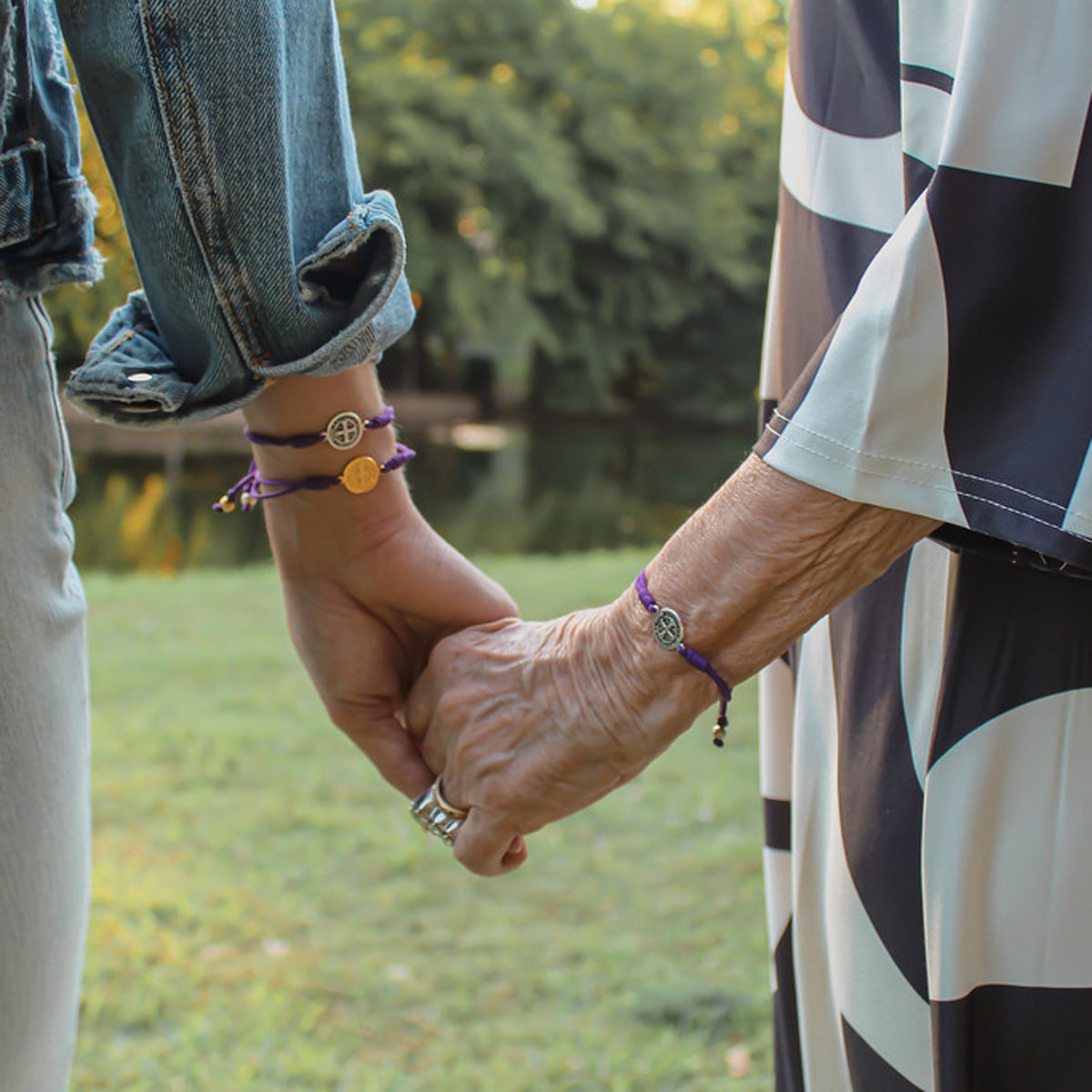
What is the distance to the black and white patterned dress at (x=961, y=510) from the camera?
957 mm

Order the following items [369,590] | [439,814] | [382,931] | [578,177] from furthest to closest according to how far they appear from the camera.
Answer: [578,177]
[382,931]
[369,590]
[439,814]

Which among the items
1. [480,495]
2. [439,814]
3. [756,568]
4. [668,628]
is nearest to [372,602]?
[439,814]

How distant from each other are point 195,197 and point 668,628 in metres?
0.61

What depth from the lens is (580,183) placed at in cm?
2536

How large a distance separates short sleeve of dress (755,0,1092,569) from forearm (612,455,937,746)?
1.6 inches

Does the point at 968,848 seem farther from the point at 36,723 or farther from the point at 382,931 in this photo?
the point at 382,931

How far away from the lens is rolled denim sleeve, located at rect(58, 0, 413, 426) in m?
1.15

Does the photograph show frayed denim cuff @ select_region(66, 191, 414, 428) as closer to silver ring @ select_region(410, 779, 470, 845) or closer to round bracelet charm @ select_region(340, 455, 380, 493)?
round bracelet charm @ select_region(340, 455, 380, 493)

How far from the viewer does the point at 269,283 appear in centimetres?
122

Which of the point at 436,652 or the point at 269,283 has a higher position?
the point at 269,283

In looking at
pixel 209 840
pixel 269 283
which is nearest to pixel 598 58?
pixel 209 840

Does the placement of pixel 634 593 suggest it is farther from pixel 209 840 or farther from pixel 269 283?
pixel 209 840

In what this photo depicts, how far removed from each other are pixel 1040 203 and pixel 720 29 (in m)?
30.3

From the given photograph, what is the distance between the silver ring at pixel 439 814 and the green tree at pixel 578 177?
70.6ft
